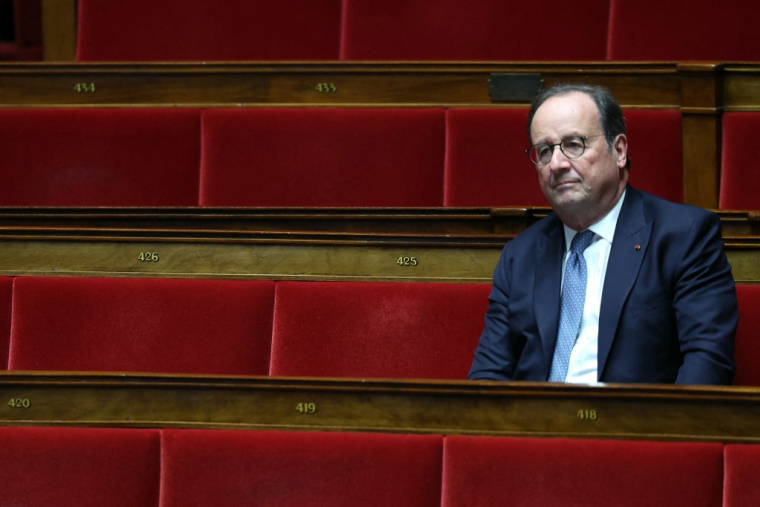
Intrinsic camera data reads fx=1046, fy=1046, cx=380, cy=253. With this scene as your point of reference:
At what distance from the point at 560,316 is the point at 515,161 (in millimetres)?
188

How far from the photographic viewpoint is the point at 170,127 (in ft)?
2.10

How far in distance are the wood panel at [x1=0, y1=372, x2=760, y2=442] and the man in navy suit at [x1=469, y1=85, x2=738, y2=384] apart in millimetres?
95

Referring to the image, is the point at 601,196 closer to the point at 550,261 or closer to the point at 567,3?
the point at 550,261

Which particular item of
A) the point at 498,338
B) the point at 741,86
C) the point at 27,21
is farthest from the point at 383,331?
the point at 27,21

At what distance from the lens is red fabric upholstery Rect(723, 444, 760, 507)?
30 cm

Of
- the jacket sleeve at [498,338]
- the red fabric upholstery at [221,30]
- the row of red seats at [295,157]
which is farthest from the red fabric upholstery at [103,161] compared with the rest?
the jacket sleeve at [498,338]

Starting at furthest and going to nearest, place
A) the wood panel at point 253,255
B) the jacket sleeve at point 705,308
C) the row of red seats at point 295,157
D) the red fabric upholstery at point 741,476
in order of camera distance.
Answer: the row of red seats at point 295,157
the wood panel at point 253,255
the jacket sleeve at point 705,308
the red fabric upholstery at point 741,476

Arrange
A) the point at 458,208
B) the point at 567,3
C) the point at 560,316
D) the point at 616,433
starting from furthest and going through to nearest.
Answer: the point at 567,3 < the point at 458,208 < the point at 560,316 < the point at 616,433

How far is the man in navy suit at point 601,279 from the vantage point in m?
0.42

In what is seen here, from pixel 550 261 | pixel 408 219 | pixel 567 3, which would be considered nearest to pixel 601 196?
pixel 550 261

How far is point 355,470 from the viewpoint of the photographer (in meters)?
0.32

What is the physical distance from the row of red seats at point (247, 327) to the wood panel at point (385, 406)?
0.52 ft

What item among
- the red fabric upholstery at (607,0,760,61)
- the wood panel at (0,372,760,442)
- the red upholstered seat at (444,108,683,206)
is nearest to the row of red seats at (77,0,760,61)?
the red fabric upholstery at (607,0,760,61)

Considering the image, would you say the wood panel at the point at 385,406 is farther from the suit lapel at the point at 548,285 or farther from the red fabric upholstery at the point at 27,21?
the red fabric upholstery at the point at 27,21
